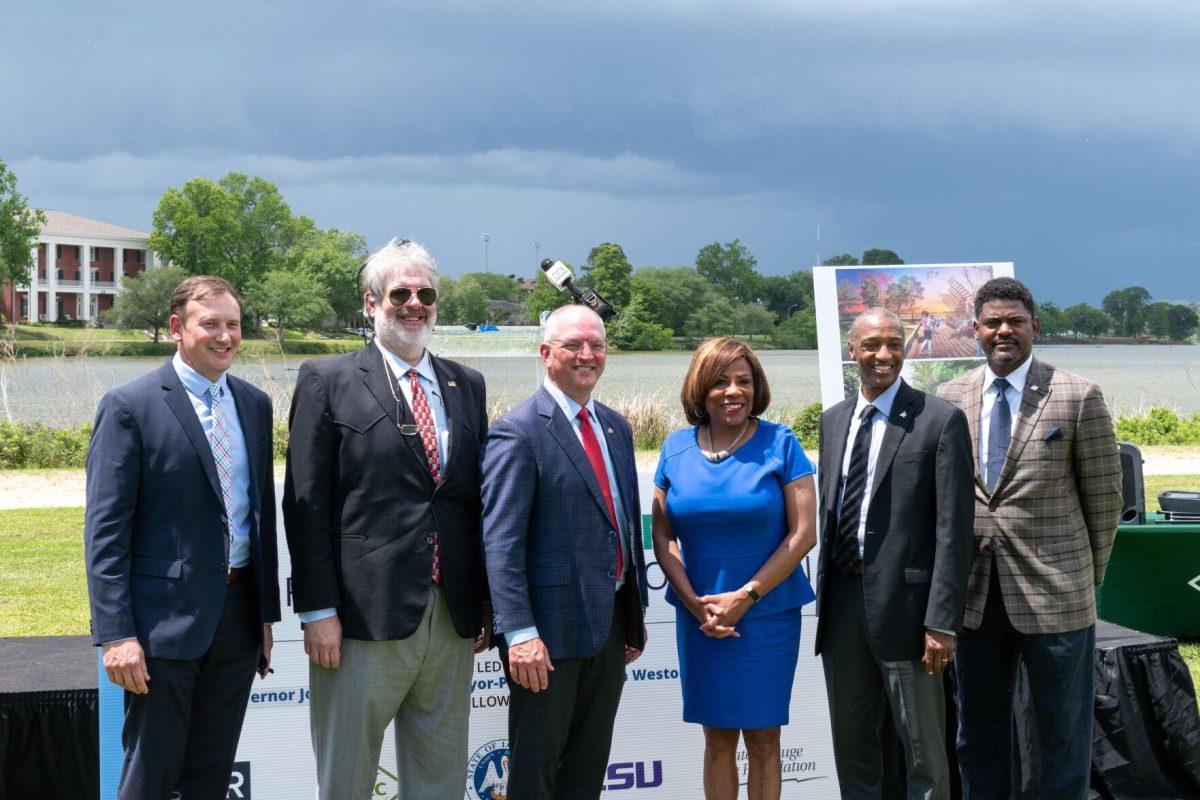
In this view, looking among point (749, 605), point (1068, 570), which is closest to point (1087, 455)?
point (1068, 570)

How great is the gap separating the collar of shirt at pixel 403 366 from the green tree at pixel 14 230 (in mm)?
63027

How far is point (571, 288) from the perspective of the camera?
377cm

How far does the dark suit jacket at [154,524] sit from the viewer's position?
2746 mm

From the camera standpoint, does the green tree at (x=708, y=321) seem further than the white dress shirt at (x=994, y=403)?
Yes

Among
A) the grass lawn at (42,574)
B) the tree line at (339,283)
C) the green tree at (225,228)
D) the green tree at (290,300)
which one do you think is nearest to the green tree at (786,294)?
the tree line at (339,283)

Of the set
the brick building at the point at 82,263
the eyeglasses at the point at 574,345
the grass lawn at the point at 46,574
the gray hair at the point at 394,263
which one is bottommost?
the grass lawn at the point at 46,574

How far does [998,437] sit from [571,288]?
1.50m

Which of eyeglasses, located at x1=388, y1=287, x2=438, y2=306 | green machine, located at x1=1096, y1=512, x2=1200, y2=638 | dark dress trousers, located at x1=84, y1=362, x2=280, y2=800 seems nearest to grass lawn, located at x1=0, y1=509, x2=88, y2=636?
dark dress trousers, located at x1=84, y1=362, x2=280, y2=800

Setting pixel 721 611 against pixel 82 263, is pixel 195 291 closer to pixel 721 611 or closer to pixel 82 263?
pixel 721 611

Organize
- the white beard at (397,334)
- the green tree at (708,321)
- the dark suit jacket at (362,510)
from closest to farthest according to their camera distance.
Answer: the dark suit jacket at (362,510) → the white beard at (397,334) → the green tree at (708,321)

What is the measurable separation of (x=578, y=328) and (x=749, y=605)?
963 millimetres

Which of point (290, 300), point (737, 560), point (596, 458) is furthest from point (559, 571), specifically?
point (290, 300)

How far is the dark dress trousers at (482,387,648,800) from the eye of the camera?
2.93 metres

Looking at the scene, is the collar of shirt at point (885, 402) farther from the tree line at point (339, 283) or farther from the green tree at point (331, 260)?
the green tree at point (331, 260)
